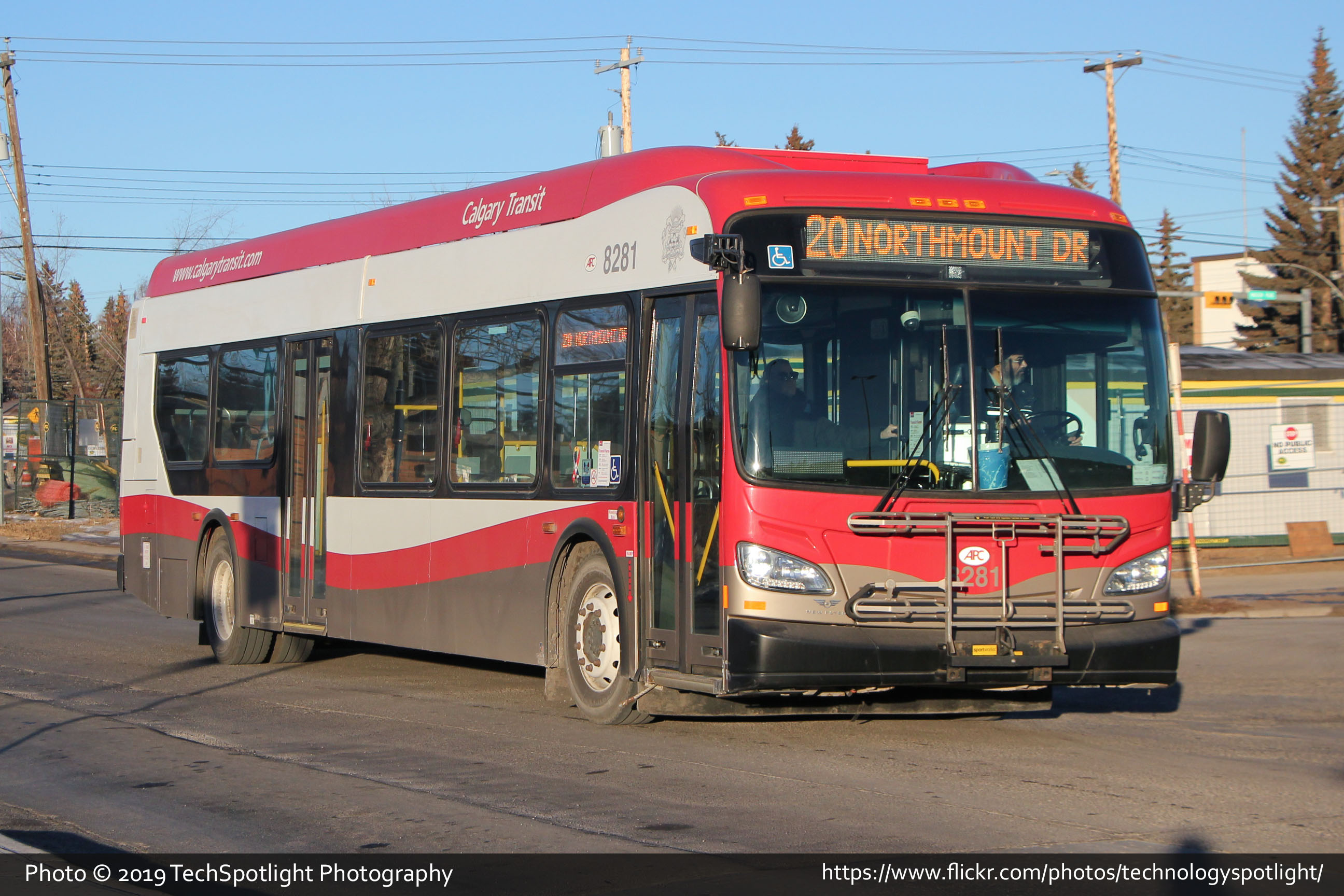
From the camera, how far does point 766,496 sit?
27.4ft

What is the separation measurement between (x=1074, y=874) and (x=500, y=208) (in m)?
7.20

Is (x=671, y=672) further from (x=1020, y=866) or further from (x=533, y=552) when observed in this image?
(x=1020, y=866)

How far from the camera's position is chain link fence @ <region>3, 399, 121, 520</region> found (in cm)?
4122

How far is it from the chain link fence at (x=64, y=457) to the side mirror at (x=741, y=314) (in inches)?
1402

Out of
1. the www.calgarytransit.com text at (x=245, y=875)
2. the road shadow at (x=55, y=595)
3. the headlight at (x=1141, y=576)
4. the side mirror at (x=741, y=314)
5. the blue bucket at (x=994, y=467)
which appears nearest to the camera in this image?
the www.calgarytransit.com text at (x=245, y=875)

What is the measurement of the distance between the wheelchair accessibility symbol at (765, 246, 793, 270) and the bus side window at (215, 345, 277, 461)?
7035 millimetres

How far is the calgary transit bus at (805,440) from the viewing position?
8.38 meters

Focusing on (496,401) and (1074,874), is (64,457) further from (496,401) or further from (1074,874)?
(1074,874)

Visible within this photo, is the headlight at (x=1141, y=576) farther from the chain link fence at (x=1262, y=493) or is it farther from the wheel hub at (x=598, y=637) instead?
the chain link fence at (x=1262, y=493)

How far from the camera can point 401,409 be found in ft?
40.4

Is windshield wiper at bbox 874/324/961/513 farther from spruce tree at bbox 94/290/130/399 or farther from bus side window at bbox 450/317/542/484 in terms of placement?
spruce tree at bbox 94/290/130/399

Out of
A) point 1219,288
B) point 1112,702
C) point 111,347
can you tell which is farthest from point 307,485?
point 1219,288

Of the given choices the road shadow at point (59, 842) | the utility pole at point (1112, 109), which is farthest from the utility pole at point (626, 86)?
the road shadow at point (59, 842)

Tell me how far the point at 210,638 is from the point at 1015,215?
964 centimetres
